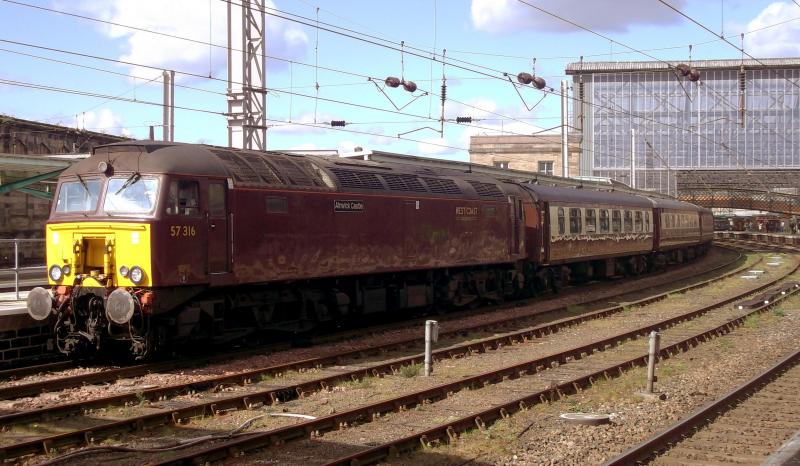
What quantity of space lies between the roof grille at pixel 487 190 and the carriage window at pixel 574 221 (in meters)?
4.58

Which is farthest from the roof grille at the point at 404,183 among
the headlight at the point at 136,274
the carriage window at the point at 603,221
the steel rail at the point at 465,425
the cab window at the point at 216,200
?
the carriage window at the point at 603,221

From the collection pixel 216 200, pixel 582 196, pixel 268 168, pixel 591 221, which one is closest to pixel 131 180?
pixel 216 200

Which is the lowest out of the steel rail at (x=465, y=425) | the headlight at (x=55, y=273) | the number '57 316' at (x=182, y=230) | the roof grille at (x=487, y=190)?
the steel rail at (x=465, y=425)

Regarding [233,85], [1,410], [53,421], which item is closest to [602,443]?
[53,421]

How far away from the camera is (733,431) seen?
9.73 meters

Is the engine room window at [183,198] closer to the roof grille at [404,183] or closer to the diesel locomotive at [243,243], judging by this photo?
the diesel locomotive at [243,243]

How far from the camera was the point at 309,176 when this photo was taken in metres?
15.7

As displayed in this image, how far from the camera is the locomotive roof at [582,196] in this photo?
25141 mm

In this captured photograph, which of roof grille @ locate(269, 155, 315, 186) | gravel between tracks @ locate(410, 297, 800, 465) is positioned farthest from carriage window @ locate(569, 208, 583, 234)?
roof grille @ locate(269, 155, 315, 186)

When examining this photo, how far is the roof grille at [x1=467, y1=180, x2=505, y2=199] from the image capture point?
21359 mm

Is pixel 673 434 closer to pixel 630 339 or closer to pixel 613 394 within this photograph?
pixel 613 394

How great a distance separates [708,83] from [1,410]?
8611cm

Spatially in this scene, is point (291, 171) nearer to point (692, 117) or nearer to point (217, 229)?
point (217, 229)

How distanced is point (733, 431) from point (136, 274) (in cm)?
878
